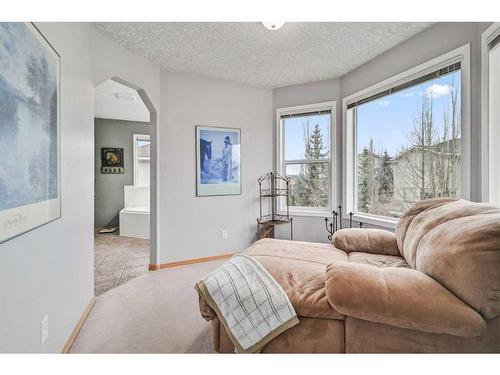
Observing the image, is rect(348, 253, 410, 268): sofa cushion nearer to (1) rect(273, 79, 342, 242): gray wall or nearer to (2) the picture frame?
(1) rect(273, 79, 342, 242): gray wall

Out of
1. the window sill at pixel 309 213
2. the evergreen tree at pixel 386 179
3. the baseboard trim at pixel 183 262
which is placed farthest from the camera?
the window sill at pixel 309 213

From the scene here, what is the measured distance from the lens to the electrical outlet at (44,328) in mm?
1267

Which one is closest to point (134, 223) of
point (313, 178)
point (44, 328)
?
point (313, 178)

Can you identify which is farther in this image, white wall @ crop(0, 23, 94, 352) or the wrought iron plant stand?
the wrought iron plant stand

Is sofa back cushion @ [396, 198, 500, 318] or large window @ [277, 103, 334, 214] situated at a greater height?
large window @ [277, 103, 334, 214]

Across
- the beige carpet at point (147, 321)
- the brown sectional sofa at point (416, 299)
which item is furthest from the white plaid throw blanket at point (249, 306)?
the beige carpet at point (147, 321)

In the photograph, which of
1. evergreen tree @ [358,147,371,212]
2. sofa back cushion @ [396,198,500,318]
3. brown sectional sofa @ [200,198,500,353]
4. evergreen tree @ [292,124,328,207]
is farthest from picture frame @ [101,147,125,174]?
sofa back cushion @ [396,198,500,318]

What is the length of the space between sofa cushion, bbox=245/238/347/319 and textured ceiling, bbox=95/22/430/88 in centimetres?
192

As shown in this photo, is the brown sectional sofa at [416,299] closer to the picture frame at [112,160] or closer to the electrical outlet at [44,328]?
the electrical outlet at [44,328]

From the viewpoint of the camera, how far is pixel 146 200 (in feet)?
17.8

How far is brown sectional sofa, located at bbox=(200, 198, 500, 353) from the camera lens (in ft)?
3.26

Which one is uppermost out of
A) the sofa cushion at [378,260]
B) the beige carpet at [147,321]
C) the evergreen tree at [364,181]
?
the evergreen tree at [364,181]

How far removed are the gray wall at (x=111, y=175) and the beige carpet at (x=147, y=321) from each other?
3.27 m
